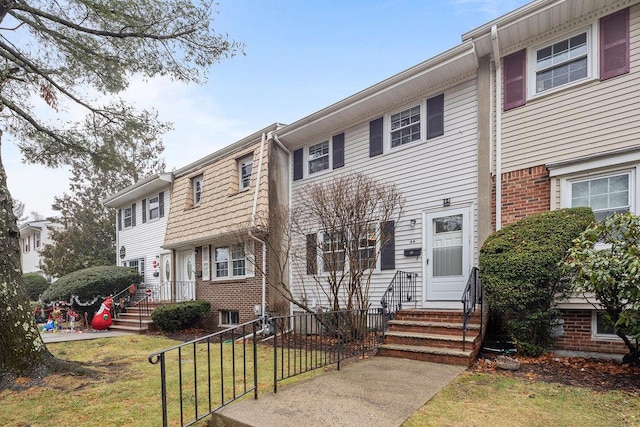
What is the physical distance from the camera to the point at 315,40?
1138 cm

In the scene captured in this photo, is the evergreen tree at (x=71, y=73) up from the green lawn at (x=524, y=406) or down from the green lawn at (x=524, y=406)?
up

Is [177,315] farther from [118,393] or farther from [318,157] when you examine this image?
[118,393]

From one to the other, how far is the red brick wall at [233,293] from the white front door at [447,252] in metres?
4.89

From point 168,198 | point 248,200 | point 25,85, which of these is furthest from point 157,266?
point 25,85

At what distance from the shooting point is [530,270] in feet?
18.0

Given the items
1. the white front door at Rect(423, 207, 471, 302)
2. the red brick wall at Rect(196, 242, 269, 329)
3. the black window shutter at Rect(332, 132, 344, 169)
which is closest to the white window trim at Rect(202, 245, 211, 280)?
the red brick wall at Rect(196, 242, 269, 329)

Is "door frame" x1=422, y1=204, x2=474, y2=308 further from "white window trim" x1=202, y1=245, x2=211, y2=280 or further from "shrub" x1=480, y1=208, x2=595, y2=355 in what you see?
"white window trim" x1=202, y1=245, x2=211, y2=280

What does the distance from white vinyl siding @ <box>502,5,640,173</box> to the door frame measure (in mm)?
1265

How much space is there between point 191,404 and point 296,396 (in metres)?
1.37

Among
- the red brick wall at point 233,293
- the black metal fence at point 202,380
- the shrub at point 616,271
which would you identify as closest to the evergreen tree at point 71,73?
the black metal fence at point 202,380

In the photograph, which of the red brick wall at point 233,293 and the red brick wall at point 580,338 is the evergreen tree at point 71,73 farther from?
the red brick wall at point 580,338

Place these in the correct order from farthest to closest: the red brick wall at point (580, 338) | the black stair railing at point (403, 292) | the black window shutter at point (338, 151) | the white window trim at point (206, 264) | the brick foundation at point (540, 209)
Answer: the white window trim at point (206, 264) → the black window shutter at point (338, 151) → the black stair railing at point (403, 292) → the brick foundation at point (540, 209) → the red brick wall at point (580, 338)

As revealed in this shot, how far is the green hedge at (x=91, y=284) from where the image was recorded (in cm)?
1441

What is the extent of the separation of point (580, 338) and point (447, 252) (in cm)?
268
